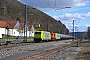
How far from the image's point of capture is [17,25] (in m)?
124

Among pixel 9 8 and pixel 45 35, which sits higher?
pixel 9 8

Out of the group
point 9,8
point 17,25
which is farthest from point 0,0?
point 17,25

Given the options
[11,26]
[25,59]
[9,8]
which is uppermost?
[9,8]

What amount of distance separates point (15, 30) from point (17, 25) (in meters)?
3.72

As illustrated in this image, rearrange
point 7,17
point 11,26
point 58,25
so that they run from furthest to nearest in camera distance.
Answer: point 58,25 < point 7,17 < point 11,26

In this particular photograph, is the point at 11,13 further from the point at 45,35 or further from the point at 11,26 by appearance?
the point at 45,35

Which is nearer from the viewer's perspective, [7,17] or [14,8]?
[7,17]

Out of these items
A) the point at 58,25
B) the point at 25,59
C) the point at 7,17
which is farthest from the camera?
the point at 58,25

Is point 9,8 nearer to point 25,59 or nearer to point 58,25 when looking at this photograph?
point 58,25

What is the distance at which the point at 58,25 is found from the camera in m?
183

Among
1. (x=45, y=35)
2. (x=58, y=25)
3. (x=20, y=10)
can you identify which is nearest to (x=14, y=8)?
(x=20, y=10)

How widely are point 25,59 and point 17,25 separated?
10343 centimetres

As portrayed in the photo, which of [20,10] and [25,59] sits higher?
[20,10]

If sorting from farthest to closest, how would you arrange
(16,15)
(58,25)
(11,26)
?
(58,25), (16,15), (11,26)
